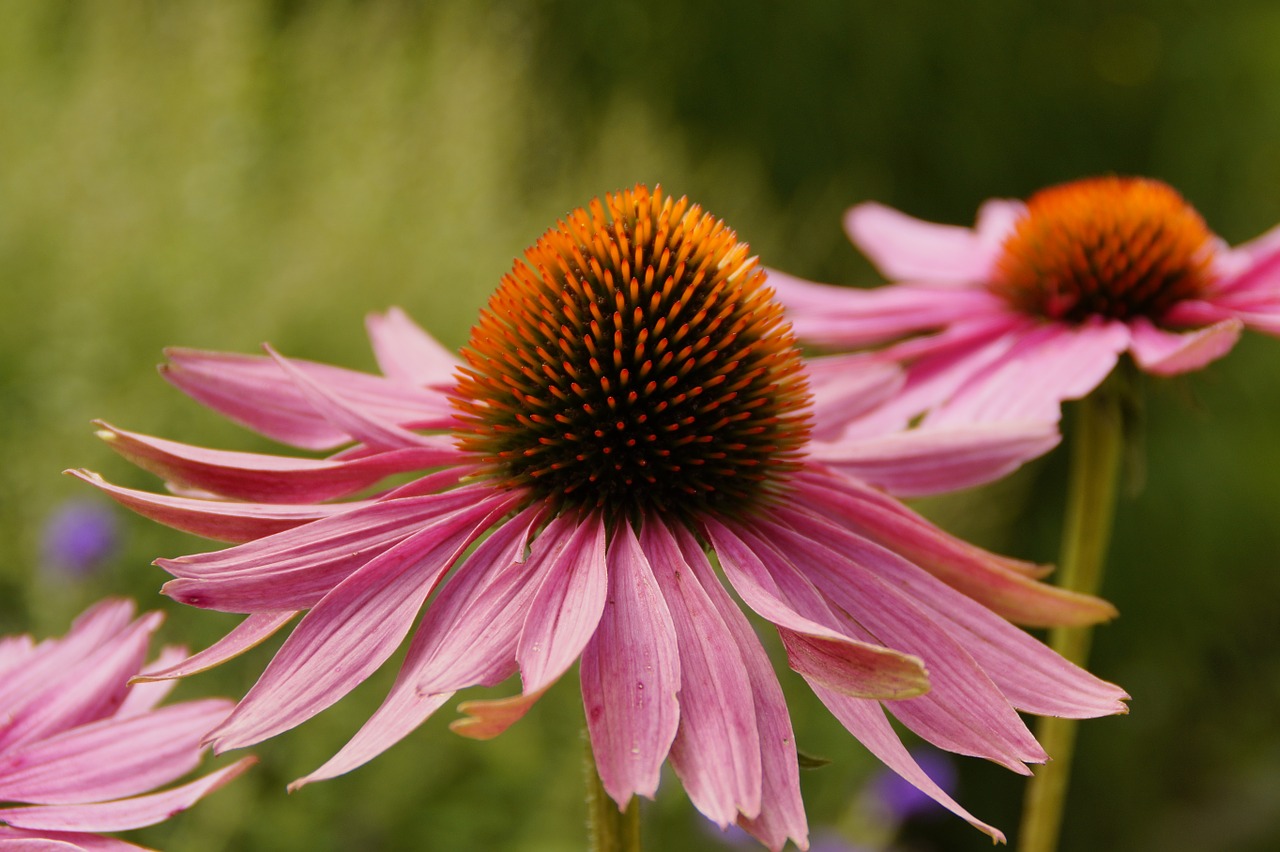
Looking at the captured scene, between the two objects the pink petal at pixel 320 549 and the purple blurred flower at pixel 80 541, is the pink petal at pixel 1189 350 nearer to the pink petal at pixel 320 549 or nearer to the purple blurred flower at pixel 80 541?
the pink petal at pixel 320 549

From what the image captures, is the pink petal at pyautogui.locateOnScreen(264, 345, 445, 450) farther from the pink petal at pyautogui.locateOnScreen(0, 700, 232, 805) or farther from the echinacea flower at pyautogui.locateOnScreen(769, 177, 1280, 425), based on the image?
the echinacea flower at pyautogui.locateOnScreen(769, 177, 1280, 425)

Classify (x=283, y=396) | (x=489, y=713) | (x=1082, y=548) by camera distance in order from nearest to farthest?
(x=489, y=713) → (x=283, y=396) → (x=1082, y=548)

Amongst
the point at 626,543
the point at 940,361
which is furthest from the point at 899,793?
the point at 626,543

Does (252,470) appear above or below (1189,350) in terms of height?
below

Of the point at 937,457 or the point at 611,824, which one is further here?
the point at 937,457

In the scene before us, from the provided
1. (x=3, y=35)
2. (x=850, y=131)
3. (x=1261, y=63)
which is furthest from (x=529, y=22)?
(x=1261, y=63)

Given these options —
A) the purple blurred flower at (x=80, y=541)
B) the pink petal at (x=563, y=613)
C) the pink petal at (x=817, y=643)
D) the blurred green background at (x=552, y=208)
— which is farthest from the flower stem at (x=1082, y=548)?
the blurred green background at (x=552, y=208)

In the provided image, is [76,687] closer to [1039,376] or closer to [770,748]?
[770,748]

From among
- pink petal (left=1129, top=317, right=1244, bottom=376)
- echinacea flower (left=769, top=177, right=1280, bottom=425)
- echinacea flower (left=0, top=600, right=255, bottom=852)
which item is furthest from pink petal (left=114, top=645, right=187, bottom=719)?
pink petal (left=1129, top=317, right=1244, bottom=376)
